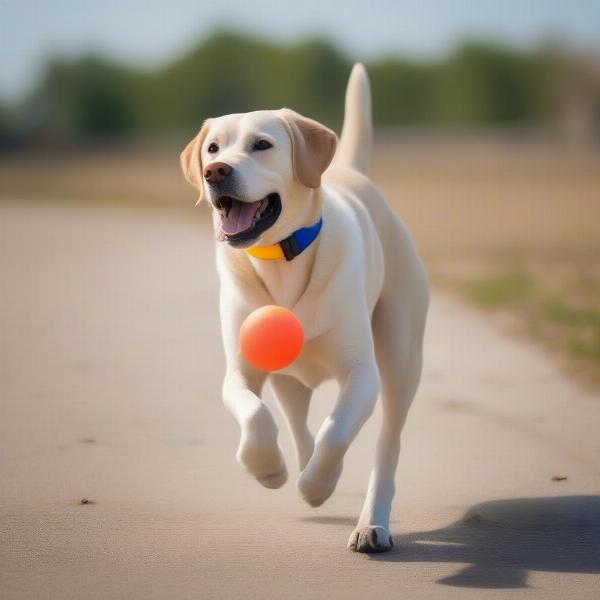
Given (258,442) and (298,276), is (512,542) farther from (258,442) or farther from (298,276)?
(298,276)

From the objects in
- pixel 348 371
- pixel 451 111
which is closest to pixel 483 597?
pixel 348 371

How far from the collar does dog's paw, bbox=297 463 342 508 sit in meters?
0.84

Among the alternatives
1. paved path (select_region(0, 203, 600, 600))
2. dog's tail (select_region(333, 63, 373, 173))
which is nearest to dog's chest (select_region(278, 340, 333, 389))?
→ paved path (select_region(0, 203, 600, 600))

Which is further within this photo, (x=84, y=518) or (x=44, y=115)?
(x=44, y=115)

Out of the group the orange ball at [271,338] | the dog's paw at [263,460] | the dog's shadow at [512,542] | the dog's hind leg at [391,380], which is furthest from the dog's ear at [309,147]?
the dog's shadow at [512,542]

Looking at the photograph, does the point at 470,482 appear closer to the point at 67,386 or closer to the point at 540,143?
the point at 67,386

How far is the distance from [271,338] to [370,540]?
855mm

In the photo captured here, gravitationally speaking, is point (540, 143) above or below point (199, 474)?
below

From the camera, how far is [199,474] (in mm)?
5816

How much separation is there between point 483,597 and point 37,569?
5.04ft

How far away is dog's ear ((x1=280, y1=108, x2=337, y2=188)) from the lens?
477 centimetres

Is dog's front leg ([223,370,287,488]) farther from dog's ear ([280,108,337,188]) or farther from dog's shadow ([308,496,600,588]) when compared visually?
dog's ear ([280,108,337,188])

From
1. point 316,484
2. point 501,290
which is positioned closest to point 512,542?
point 316,484

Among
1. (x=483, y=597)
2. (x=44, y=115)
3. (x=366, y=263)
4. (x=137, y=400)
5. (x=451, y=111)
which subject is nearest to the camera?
(x=483, y=597)
